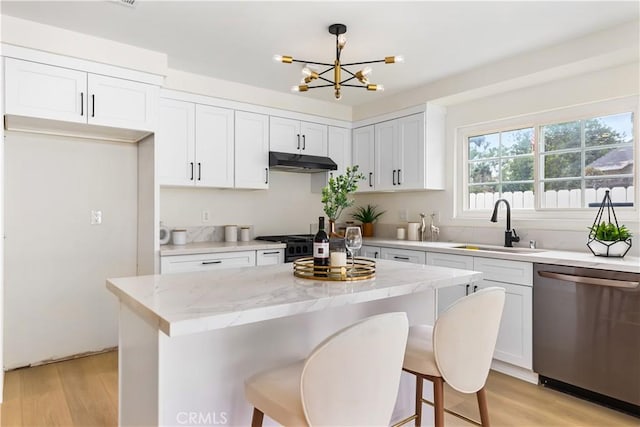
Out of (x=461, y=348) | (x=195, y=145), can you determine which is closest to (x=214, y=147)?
(x=195, y=145)

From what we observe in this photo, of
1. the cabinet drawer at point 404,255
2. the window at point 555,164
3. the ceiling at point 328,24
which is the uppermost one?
the ceiling at point 328,24

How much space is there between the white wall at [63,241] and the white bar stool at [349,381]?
8.68 ft

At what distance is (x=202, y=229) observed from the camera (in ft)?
13.2

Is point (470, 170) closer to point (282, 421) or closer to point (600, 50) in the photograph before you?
point (600, 50)

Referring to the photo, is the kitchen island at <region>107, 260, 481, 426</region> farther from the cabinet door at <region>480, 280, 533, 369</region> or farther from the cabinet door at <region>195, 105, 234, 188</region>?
the cabinet door at <region>195, 105, 234, 188</region>

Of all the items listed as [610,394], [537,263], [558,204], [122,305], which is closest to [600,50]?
[558,204]

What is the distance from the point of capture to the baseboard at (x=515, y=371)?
115 inches

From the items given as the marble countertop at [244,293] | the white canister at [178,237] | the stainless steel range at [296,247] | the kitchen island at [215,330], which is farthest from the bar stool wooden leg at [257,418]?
the white canister at [178,237]

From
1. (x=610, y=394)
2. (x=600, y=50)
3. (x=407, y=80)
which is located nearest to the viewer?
(x=610, y=394)

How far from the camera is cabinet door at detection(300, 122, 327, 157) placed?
14.3ft

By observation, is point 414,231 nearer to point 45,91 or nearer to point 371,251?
point 371,251

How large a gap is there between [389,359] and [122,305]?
3.70ft

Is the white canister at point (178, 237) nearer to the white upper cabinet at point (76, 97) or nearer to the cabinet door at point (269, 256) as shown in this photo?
the cabinet door at point (269, 256)

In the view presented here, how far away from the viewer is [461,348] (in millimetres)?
1625
